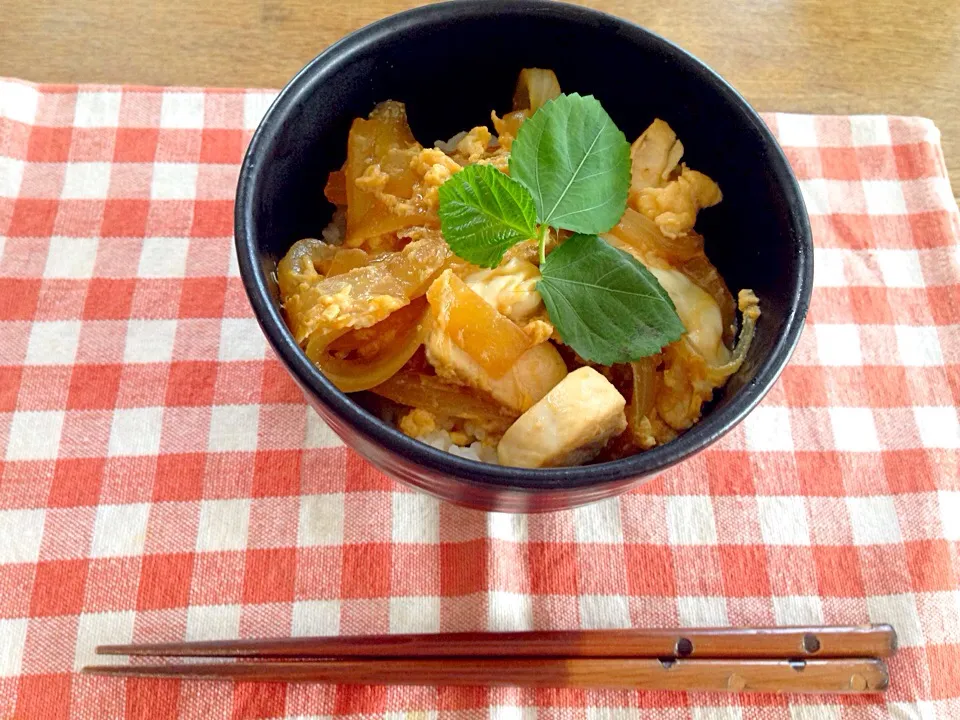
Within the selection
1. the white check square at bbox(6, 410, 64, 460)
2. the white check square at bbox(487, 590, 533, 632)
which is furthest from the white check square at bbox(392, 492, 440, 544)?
the white check square at bbox(6, 410, 64, 460)

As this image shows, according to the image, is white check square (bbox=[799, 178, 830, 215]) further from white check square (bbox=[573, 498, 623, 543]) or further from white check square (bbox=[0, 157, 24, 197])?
white check square (bbox=[0, 157, 24, 197])

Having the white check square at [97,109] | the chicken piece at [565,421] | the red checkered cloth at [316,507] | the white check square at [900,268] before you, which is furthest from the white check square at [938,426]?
the white check square at [97,109]

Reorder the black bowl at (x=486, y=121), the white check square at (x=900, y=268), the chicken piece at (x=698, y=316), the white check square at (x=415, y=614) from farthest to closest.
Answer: the white check square at (x=900, y=268), the white check square at (x=415, y=614), the chicken piece at (x=698, y=316), the black bowl at (x=486, y=121)

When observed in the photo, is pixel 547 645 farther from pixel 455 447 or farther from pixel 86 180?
pixel 86 180

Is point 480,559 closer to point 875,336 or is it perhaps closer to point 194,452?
point 194,452

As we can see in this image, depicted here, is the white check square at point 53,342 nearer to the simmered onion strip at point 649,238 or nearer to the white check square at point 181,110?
the white check square at point 181,110

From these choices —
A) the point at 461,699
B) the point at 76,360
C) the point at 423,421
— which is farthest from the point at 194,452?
the point at 461,699
